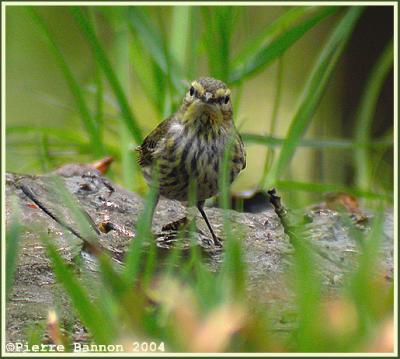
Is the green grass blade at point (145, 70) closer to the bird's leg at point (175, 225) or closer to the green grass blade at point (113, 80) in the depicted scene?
the green grass blade at point (113, 80)

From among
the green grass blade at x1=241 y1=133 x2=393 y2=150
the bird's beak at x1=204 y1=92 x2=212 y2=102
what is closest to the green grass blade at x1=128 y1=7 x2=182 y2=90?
the green grass blade at x1=241 y1=133 x2=393 y2=150

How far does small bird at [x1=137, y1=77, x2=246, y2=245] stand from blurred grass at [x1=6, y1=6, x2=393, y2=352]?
0.42 meters

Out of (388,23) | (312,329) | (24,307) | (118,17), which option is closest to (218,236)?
(24,307)

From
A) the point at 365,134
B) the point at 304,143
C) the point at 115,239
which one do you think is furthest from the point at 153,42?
the point at 115,239

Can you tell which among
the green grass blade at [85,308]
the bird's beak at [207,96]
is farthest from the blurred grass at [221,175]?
the bird's beak at [207,96]

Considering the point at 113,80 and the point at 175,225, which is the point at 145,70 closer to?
the point at 113,80

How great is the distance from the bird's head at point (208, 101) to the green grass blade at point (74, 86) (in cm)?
59

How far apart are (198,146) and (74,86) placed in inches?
31.2

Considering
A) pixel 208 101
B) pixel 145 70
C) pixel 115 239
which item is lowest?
pixel 115 239

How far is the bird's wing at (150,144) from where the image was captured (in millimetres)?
3383

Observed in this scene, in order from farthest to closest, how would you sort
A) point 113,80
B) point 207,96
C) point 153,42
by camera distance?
point 153,42
point 113,80
point 207,96

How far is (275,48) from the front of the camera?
3760 millimetres

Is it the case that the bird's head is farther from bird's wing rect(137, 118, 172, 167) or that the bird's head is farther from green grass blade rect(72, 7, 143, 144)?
green grass blade rect(72, 7, 143, 144)

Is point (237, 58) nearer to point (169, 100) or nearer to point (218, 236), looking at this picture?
point (169, 100)
